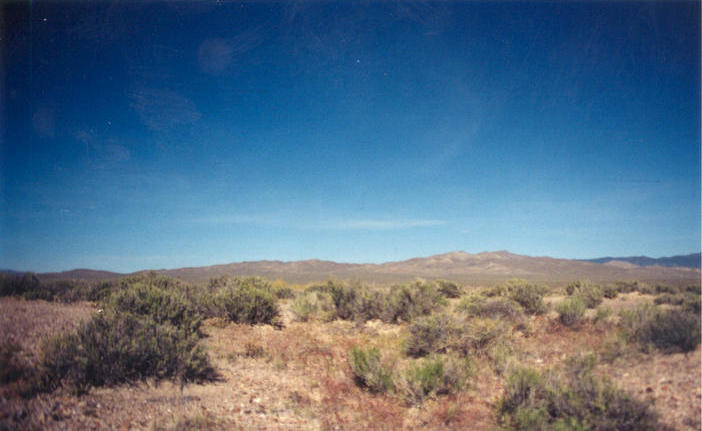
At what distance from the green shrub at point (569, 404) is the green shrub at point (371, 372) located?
192 cm

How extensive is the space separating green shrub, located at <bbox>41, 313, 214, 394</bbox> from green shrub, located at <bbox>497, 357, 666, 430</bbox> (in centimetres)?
538

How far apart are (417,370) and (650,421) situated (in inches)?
117

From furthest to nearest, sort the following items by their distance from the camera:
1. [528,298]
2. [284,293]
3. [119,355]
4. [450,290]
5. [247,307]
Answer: [284,293]
[450,290]
[528,298]
[247,307]
[119,355]

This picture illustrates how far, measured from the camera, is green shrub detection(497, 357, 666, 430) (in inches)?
138

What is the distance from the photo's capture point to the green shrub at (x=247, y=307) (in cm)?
1118

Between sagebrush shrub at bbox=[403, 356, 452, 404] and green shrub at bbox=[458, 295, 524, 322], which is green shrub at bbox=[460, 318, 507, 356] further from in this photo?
sagebrush shrub at bbox=[403, 356, 452, 404]

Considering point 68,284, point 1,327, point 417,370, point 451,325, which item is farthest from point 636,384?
point 68,284

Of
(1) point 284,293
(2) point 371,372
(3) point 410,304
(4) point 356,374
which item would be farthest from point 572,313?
(1) point 284,293

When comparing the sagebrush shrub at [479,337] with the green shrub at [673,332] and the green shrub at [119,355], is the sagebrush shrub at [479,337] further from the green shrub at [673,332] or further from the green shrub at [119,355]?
the green shrub at [119,355]

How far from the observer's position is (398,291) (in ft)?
41.0

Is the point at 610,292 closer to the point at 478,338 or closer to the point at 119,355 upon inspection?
the point at 478,338

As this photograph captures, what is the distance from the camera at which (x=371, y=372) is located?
19.1ft

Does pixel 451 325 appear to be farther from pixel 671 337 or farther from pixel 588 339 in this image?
pixel 671 337

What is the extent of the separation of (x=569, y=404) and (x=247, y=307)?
32.3 feet
